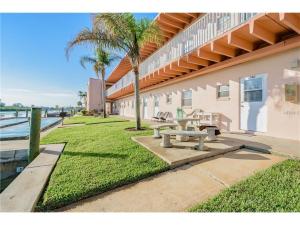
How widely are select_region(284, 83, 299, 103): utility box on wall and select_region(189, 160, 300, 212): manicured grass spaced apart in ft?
10.4

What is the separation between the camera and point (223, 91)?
8.56 meters

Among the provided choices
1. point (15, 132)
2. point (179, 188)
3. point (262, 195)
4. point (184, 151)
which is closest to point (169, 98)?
point (184, 151)

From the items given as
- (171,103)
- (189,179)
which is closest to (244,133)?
(189,179)

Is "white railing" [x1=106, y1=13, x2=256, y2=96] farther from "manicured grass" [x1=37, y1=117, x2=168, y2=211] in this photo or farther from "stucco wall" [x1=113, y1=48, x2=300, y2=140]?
"manicured grass" [x1=37, y1=117, x2=168, y2=211]

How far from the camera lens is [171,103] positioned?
1316 centimetres

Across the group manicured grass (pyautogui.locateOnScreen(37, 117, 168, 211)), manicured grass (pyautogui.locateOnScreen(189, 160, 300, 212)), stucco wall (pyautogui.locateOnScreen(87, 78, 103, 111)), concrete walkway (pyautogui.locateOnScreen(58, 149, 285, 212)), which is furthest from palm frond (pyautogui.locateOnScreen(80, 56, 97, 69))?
manicured grass (pyautogui.locateOnScreen(189, 160, 300, 212))

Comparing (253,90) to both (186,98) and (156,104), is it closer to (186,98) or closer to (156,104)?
(186,98)

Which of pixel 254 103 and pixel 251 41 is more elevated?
pixel 251 41

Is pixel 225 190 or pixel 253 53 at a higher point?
pixel 253 53

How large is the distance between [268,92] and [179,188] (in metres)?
5.48

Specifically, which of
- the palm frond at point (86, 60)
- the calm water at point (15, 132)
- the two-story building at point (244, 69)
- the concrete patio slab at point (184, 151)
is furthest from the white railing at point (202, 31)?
the palm frond at point (86, 60)

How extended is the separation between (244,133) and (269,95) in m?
1.78
